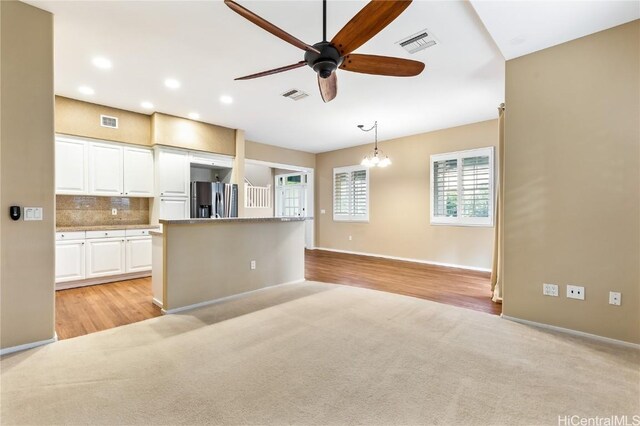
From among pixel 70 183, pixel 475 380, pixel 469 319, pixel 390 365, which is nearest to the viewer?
pixel 475 380

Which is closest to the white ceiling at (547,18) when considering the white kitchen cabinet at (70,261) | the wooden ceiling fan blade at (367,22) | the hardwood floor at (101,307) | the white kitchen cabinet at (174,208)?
the wooden ceiling fan blade at (367,22)

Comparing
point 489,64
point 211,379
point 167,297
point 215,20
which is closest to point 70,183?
point 167,297

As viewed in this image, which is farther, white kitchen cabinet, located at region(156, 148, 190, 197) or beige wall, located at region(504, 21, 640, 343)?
white kitchen cabinet, located at region(156, 148, 190, 197)

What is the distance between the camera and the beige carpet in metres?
1.64

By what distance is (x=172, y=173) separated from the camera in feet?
17.2

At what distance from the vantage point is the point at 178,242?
327 cm

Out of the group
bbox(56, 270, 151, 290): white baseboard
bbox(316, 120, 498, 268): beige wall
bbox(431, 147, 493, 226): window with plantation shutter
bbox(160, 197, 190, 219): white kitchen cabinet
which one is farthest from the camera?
bbox(316, 120, 498, 268): beige wall

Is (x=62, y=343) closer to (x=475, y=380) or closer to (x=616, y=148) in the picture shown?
(x=475, y=380)

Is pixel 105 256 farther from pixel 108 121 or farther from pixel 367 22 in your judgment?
pixel 367 22

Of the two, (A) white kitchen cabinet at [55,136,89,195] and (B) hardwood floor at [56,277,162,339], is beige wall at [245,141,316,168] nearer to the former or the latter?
(A) white kitchen cabinet at [55,136,89,195]

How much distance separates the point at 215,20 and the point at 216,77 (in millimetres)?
1171

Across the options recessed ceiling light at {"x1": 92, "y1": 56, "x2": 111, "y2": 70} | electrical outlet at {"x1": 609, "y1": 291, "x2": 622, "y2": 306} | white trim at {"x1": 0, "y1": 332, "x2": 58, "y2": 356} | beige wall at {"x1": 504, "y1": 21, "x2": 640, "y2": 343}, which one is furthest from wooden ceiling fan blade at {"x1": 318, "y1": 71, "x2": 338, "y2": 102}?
white trim at {"x1": 0, "y1": 332, "x2": 58, "y2": 356}

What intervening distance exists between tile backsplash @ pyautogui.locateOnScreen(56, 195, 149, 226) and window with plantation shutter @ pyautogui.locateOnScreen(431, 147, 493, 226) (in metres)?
5.79

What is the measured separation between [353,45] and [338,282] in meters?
3.49
